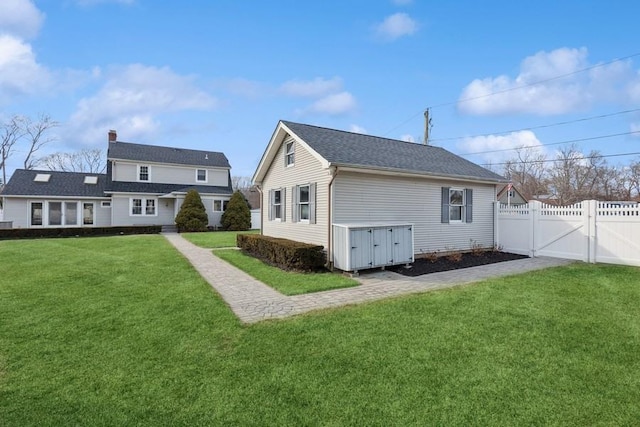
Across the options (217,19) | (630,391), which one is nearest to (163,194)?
(217,19)

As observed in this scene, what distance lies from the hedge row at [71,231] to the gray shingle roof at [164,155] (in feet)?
21.6

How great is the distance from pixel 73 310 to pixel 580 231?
1374cm

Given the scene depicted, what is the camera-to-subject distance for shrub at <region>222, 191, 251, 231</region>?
24641 mm

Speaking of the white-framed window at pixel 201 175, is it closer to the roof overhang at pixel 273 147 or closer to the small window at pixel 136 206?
the small window at pixel 136 206

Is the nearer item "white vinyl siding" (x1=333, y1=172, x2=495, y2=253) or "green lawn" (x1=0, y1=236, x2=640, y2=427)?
"green lawn" (x1=0, y1=236, x2=640, y2=427)

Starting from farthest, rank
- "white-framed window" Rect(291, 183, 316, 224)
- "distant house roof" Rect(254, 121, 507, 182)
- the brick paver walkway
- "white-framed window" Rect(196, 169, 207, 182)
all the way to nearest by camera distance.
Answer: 1. "white-framed window" Rect(196, 169, 207, 182)
2. "white-framed window" Rect(291, 183, 316, 224)
3. "distant house roof" Rect(254, 121, 507, 182)
4. the brick paver walkway

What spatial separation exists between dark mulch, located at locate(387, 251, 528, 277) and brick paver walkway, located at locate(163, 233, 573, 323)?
0.37m

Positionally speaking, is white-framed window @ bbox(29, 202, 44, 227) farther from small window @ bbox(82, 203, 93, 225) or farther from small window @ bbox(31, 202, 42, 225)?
small window @ bbox(82, 203, 93, 225)

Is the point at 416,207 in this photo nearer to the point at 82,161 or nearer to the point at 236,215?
the point at 236,215

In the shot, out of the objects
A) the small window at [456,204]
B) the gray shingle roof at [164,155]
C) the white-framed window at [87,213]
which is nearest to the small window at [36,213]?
the white-framed window at [87,213]

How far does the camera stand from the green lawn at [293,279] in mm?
7280

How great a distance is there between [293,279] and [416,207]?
17.8 feet

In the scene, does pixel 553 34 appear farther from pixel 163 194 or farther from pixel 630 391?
pixel 163 194

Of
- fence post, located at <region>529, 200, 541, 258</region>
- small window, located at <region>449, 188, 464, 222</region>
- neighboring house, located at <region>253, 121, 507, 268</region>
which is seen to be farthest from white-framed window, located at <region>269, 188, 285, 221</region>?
fence post, located at <region>529, 200, 541, 258</region>
